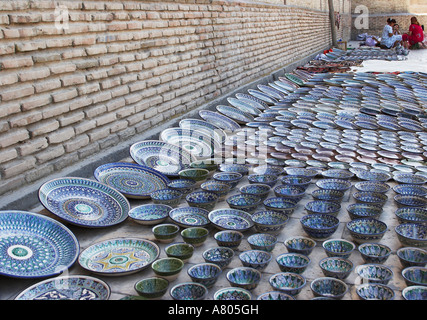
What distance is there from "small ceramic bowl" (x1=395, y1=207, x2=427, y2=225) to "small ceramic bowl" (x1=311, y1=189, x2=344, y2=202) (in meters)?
0.49

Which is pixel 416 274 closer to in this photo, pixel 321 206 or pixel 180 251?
pixel 321 206

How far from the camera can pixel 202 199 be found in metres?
3.80

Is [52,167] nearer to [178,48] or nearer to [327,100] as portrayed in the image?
[178,48]

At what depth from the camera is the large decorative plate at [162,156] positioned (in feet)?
15.0

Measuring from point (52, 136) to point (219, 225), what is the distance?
161cm

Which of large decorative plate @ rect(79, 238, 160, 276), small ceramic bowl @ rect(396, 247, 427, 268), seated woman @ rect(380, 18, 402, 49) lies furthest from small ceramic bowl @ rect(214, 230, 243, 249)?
seated woman @ rect(380, 18, 402, 49)

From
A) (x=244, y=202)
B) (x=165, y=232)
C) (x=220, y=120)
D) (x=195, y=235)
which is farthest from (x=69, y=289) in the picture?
(x=220, y=120)

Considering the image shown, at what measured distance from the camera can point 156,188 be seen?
4148 millimetres

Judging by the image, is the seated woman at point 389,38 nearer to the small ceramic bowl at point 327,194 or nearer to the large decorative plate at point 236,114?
the large decorative plate at point 236,114

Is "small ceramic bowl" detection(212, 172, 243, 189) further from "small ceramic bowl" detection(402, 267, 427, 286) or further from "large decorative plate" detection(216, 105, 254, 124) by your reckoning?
"large decorative plate" detection(216, 105, 254, 124)

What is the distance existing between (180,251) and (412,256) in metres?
1.50

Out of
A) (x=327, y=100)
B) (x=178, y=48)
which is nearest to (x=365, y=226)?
(x=178, y=48)

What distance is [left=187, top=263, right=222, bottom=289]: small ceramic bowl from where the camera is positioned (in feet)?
8.51
